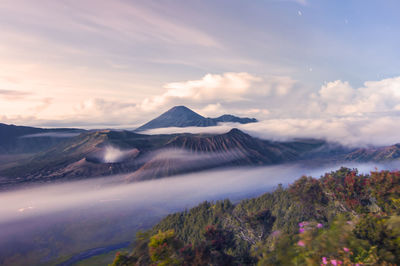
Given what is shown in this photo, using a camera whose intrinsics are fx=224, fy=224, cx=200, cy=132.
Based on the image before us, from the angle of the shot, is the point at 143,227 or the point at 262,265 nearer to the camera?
the point at 262,265

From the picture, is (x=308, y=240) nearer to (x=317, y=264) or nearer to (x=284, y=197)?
(x=317, y=264)

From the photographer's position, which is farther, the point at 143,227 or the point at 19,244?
the point at 143,227

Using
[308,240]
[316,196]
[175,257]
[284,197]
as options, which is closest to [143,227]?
[284,197]

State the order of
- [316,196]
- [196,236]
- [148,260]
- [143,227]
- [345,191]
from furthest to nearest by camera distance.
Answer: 1. [143,227]
2. [196,236]
3. [316,196]
4. [345,191]
5. [148,260]

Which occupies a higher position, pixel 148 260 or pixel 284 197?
pixel 148 260

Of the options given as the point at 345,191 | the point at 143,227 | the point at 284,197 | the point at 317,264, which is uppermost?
the point at 317,264

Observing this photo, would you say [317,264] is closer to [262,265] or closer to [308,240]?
[308,240]

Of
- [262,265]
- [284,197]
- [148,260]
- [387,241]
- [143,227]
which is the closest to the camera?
[387,241]

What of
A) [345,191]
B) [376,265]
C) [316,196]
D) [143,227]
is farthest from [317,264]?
[143,227]

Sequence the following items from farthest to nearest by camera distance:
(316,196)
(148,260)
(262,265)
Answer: (316,196) → (148,260) → (262,265)
